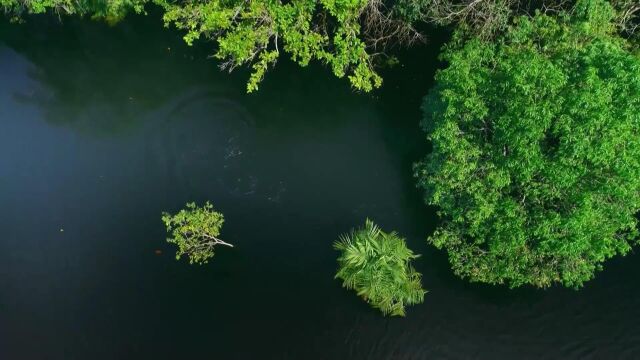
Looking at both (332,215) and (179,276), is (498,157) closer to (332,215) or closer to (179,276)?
(332,215)

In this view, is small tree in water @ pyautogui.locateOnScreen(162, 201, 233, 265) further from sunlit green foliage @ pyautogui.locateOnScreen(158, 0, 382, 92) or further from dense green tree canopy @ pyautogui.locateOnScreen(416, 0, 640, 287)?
dense green tree canopy @ pyautogui.locateOnScreen(416, 0, 640, 287)

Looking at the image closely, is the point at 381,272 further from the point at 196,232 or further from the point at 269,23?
the point at 269,23

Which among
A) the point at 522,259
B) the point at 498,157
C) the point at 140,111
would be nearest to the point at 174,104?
the point at 140,111

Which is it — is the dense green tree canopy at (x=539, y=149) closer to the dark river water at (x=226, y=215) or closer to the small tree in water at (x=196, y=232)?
the dark river water at (x=226, y=215)

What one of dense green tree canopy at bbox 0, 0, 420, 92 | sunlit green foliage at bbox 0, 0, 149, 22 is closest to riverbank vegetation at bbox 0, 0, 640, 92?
dense green tree canopy at bbox 0, 0, 420, 92

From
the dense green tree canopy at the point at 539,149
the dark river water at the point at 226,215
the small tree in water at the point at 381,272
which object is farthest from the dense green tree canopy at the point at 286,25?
the small tree in water at the point at 381,272

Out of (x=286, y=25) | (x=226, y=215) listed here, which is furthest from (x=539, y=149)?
(x=226, y=215)
